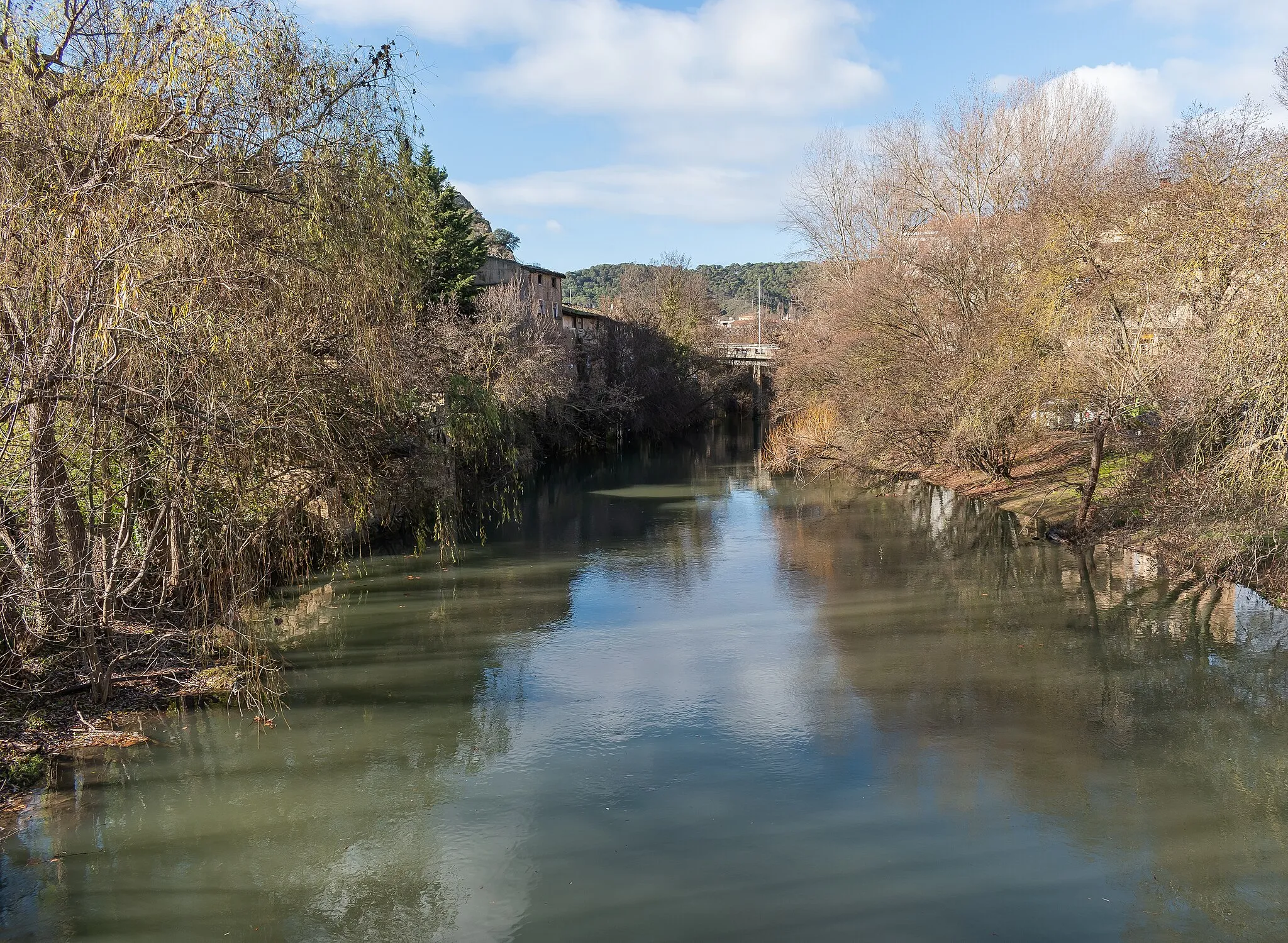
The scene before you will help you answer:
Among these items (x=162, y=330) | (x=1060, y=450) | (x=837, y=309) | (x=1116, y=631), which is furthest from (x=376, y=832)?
(x=1060, y=450)

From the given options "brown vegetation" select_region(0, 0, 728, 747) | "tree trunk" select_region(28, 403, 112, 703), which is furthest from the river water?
"brown vegetation" select_region(0, 0, 728, 747)

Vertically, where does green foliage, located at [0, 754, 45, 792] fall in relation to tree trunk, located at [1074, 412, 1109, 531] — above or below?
below

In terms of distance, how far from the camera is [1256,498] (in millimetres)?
12930

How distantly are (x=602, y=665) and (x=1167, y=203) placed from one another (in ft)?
40.5

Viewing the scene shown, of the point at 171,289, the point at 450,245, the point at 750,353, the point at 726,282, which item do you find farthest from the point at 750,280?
the point at 171,289

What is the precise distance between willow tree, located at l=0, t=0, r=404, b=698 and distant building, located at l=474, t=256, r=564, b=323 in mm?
23892

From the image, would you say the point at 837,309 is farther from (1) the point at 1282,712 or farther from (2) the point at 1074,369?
(1) the point at 1282,712

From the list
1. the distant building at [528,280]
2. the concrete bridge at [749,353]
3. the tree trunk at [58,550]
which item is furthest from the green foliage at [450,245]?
the concrete bridge at [749,353]

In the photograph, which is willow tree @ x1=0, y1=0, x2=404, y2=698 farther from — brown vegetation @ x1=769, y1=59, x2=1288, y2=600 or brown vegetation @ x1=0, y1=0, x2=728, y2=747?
brown vegetation @ x1=769, y1=59, x2=1288, y2=600

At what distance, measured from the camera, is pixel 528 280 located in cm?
4222

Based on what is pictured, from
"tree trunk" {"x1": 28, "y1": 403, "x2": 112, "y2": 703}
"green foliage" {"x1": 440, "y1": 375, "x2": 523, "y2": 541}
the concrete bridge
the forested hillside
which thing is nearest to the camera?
"tree trunk" {"x1": 28, "y1": 403, "x2": 112, "y2": 703}

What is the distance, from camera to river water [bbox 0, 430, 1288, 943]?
6.92 m

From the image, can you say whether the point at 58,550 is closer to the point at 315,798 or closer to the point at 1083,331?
the point at 315,798

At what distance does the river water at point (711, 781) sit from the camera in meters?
6.92
